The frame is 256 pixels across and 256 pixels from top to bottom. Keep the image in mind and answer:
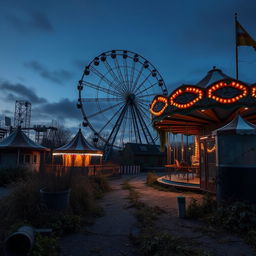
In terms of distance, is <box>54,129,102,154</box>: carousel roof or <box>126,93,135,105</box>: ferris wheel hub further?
<box>126,93,135,105</box>: ferris wheel hub

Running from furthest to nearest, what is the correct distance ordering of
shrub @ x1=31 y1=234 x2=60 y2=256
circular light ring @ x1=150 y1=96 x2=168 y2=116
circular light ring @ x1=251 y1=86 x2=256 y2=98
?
circular light ring @ x1=150 y1=96 x2=168 y2=116 < circular light ring @ x1=251 y1=86 x2=256 y2=98 < shrub @ x1=31 y1=234 x2=60 y2=256

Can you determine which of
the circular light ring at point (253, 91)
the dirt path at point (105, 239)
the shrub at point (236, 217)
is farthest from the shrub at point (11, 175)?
the circular light ring at point (253, 91)

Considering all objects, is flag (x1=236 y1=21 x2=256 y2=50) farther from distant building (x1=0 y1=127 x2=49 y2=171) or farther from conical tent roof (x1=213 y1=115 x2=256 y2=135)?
distant building (x1=0 y1=127 x2=49 y2=171)

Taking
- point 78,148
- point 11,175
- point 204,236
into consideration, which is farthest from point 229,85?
point 11,175

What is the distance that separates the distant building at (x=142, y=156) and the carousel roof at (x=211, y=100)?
14066 millimetres

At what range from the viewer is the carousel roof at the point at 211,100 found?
308 inches

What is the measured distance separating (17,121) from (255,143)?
134ft

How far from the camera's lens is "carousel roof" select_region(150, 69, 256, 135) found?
7828 mm

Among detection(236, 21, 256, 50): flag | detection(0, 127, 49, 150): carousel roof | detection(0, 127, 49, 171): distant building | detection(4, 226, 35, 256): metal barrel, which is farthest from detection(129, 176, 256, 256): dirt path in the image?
detection(0, 127, 49, 150): carousel roof

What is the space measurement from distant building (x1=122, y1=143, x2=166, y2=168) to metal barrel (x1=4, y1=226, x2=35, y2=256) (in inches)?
831

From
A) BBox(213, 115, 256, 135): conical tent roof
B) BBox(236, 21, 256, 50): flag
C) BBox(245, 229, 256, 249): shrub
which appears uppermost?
BBox(236, 21, 256, 50): flag

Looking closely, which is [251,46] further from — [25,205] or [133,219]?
[25,205]

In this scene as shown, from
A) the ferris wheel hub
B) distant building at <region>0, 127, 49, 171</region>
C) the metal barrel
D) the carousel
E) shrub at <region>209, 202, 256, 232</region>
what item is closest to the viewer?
the metal barrel

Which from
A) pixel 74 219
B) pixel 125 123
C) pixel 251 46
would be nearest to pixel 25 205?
pixel 74 219
